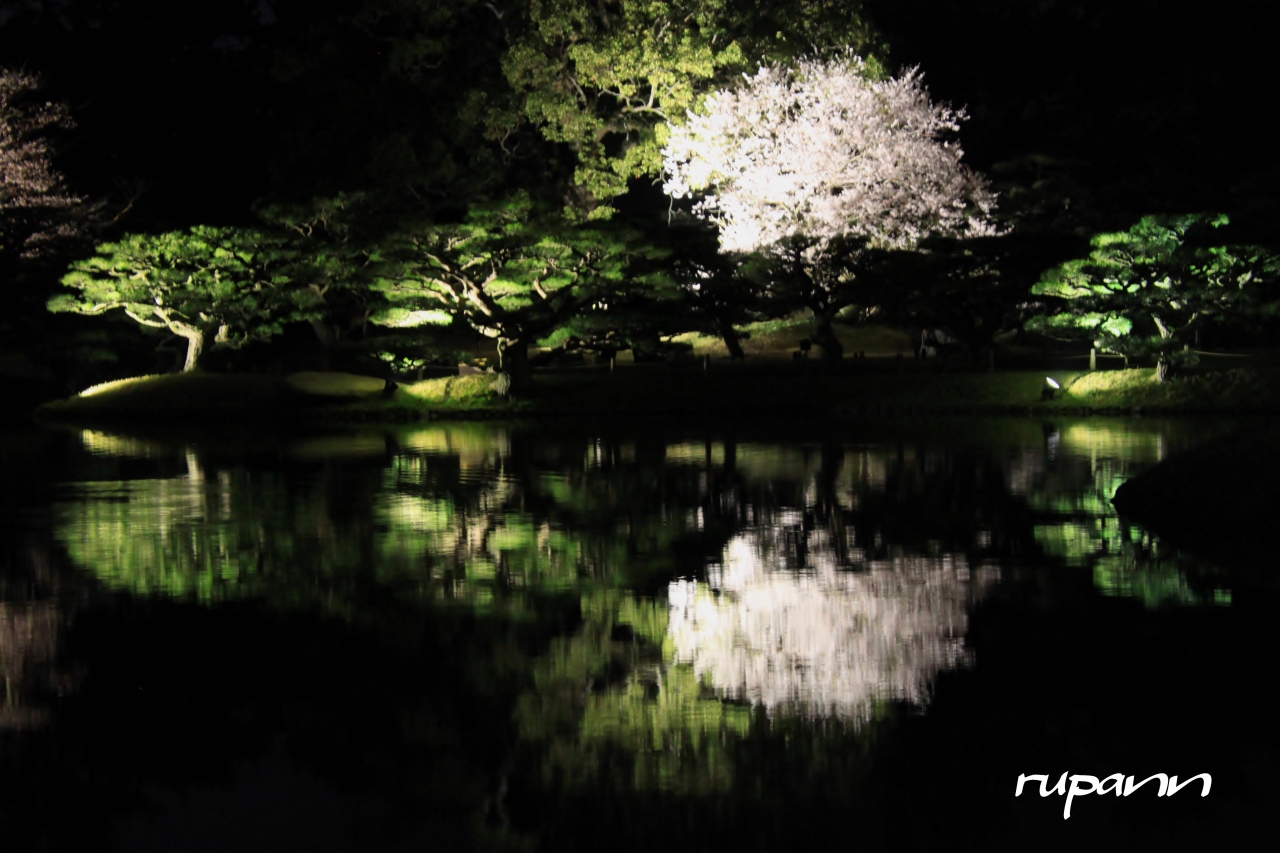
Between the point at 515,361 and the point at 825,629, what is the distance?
27.1m

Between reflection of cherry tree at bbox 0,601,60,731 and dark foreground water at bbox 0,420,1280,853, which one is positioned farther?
reflection of cherry tree at bbox 0,601,60,731

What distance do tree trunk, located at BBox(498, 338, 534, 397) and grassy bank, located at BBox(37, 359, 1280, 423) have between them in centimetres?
53

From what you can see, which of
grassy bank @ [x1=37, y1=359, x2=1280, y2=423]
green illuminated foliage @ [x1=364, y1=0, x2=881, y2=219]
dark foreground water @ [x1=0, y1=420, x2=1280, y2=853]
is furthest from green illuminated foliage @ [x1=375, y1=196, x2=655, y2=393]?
dark foreground water @ [x1=0, y1=420, x2=1280, y2=853]

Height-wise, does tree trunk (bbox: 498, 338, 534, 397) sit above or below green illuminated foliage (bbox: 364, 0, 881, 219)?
below

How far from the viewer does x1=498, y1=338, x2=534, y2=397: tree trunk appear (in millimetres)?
35500

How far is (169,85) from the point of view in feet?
142

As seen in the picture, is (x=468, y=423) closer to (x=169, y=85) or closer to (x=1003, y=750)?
(x=169, y=85)

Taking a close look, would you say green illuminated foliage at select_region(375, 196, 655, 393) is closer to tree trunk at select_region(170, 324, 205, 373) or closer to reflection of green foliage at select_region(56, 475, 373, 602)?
tree trunk at select_region(170, 324, 205, 373)

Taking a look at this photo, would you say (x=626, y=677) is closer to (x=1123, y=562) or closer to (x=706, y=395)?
(x=1123, y=562)

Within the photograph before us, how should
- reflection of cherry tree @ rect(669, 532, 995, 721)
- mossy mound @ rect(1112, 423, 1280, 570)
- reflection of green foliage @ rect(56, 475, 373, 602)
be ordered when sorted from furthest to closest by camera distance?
mossy mound @ rect(1112, 423, 1280, 570)
reflection of green foliage @ rect(56, 475, 373, 602)
reflection of cherry tree @ rect(669, 532, 995, 721)

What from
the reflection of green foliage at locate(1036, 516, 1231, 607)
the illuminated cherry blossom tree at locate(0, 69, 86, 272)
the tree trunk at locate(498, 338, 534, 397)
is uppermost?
the illuminated cherry blossom tree at locate(0, 69, 86, 272)

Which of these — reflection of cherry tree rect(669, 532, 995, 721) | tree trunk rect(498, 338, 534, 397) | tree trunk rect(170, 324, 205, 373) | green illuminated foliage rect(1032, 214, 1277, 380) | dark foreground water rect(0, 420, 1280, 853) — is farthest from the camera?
tree trunk rect(170, 324, 205, 373)

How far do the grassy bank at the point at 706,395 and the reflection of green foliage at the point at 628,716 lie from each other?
2460cm

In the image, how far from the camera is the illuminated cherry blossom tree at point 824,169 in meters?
37.6
